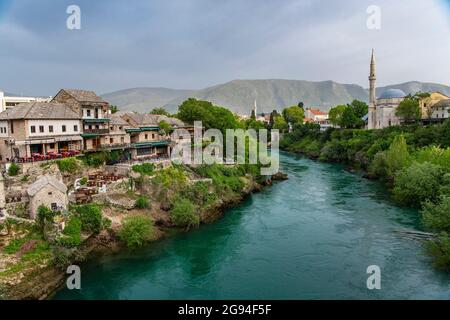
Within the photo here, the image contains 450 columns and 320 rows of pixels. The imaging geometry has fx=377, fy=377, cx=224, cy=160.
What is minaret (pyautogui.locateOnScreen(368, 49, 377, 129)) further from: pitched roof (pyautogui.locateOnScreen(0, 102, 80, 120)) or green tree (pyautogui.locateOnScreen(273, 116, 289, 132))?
pitched roof (pyautogui.locateOnScreen(0, 102, 80, 120))

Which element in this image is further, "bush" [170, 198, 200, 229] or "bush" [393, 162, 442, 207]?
"bush" [393, 162, 442, 207]

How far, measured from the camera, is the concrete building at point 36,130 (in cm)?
3344

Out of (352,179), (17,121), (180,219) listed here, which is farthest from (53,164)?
(352,179)

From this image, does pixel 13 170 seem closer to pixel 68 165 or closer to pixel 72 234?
pixel 68 165

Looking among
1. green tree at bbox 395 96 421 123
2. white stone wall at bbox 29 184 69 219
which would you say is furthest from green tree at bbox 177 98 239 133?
green tree at bbox 395 96 421 123

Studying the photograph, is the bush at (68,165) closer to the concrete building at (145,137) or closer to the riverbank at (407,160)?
the concrete building at (145,137)

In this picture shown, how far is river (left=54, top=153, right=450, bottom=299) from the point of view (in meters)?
21.6

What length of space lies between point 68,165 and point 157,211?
896cm

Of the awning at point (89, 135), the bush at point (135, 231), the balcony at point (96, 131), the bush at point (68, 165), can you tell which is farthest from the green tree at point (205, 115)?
the bush at point (135, 231)

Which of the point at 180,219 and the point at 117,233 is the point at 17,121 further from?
the point at 180,219

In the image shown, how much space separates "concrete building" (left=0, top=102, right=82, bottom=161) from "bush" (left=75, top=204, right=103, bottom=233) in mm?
9381

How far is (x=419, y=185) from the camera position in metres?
35.1

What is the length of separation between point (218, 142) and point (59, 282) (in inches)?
1287

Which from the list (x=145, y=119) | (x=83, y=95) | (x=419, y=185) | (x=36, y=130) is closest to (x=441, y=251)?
(x=419, y=185)
